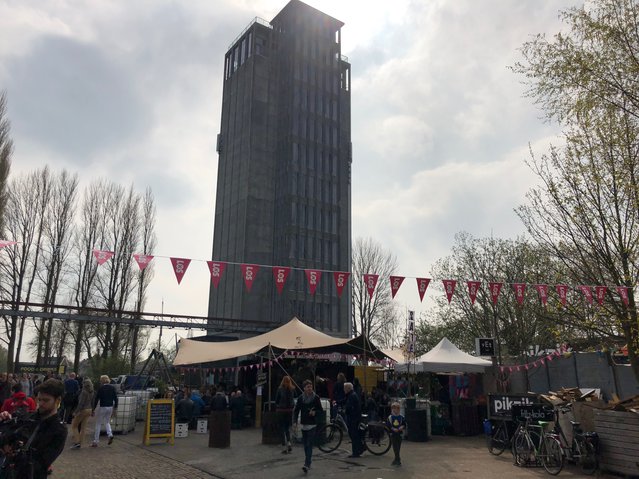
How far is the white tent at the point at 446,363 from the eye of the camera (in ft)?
54.7

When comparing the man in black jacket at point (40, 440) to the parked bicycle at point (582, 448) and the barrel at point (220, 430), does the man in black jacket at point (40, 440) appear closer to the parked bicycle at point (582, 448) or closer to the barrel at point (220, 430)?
the barrel at point (220, 430)

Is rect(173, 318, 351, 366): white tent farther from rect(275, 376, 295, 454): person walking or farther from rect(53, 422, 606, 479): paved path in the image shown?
rect(53, 422, 606, 479): paved path

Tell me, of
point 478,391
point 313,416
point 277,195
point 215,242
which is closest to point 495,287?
point 478,391

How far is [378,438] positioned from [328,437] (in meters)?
1.22

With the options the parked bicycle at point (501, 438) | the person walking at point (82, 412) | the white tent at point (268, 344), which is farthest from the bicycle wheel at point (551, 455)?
the person walking at point (82, 412)

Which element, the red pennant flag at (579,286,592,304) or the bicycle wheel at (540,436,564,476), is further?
the red pennant flag at (579,286,592,304)

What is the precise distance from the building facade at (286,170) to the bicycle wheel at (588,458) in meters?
45.0

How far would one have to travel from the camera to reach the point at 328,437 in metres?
11.7

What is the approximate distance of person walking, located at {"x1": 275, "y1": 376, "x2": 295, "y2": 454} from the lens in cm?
1129

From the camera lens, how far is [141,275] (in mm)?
34344

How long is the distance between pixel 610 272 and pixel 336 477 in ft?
27.9

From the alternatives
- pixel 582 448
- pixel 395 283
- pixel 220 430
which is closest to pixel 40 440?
pixel 220 430

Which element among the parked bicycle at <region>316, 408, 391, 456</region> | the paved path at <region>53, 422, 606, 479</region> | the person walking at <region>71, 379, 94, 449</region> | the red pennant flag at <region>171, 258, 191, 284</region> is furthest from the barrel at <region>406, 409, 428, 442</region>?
the person walking at <region>71, 379, 94, 449</region>

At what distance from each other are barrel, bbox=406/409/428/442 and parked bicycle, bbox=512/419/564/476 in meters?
3.81
